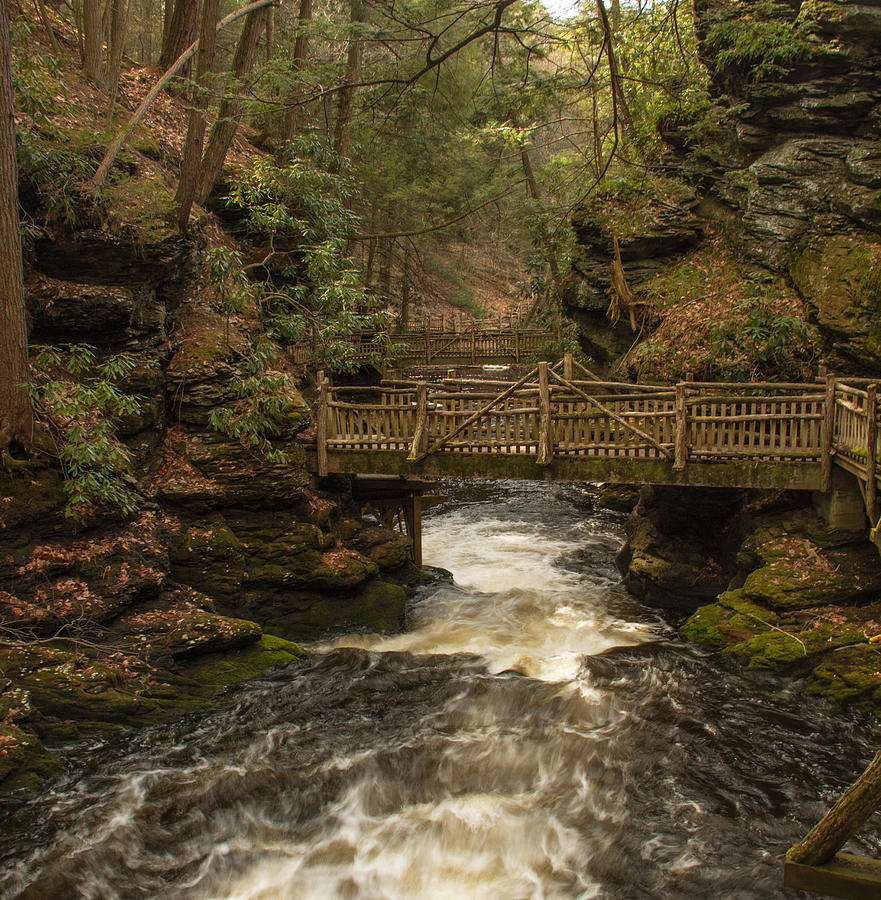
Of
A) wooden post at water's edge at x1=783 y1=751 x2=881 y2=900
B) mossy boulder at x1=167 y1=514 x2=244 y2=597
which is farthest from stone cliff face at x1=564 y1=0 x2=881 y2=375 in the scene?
mossy boulder at x1=167 y1=514 x2=244 y2=597

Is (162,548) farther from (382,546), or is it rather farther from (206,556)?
(382,546)

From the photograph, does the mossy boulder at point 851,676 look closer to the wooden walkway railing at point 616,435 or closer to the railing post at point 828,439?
the wooden walkway railing at point 616,435

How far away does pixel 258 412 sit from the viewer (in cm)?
1083

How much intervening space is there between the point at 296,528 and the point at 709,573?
22.8 ft

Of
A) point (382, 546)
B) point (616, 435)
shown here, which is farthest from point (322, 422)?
point (616, 435)

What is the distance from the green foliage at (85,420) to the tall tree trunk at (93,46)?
29.2 ft

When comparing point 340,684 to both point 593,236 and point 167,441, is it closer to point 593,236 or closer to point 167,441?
point 167,441

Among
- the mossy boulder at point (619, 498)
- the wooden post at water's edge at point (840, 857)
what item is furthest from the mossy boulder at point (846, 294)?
the wooden post at water's edge at point (840, 857)

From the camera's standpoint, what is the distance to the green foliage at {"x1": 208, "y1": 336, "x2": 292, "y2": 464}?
10.7 meters

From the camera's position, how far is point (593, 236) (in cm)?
1656

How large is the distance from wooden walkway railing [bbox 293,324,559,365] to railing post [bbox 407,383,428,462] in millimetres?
14270

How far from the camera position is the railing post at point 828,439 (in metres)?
9.80

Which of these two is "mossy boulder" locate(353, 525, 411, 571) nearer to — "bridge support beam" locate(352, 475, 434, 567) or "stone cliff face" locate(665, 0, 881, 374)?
"bridge support beam" locate(352, 475, 434, 567)

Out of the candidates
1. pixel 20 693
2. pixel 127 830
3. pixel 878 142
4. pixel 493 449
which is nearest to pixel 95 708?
pixel 20 693
